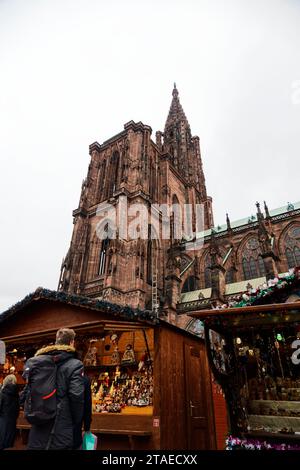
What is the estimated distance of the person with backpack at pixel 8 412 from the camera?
4352mm

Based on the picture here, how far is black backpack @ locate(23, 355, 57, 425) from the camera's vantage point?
2.65 metres

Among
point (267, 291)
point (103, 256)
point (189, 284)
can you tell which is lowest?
point (267, 291)

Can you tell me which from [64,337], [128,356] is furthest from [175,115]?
[64,337]

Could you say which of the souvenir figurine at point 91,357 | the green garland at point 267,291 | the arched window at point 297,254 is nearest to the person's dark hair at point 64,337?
the green garland at point 267,291

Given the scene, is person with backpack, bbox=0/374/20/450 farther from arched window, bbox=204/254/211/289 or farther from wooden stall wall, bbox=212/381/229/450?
arched window, bbox=204/254/211/289

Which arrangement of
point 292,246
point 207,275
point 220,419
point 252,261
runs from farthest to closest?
point 207,275
point 252,261
point 292,246
point 220,419

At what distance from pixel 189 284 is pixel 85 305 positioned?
20779 mm

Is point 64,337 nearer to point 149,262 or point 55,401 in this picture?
point 55,401

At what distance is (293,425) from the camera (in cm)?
483

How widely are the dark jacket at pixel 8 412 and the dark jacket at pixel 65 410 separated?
205 cm

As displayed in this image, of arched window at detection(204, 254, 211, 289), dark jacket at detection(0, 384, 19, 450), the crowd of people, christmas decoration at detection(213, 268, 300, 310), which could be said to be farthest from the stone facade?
the crowd of people

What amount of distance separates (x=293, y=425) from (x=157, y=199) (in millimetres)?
26774

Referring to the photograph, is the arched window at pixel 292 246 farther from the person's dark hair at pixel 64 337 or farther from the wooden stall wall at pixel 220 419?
the person's dark hair at pixel 64 337

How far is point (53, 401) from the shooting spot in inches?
106
